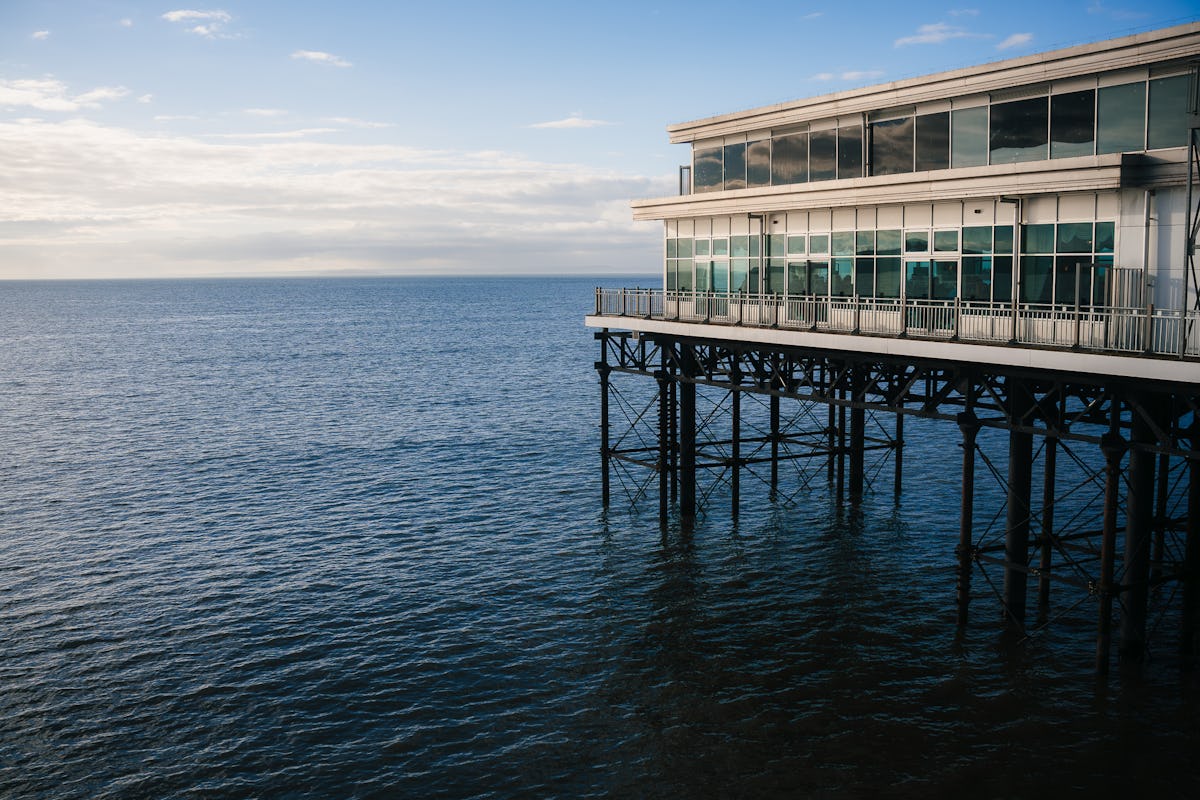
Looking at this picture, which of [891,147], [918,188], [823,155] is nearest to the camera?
[918,188]

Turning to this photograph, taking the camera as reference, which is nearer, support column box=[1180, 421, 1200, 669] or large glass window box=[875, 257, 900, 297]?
support column box=[1180, 421, 1200, 669]

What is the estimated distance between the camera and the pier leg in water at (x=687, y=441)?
117 feet

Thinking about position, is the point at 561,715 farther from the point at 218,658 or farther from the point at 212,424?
the point at 212,424

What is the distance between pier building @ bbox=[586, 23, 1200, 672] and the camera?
2178 centimetres

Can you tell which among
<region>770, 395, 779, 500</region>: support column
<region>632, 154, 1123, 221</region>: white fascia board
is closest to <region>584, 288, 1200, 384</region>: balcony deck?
<region>632, 154, 1123, 221</region>: white fascia board

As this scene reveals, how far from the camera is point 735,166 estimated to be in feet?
110

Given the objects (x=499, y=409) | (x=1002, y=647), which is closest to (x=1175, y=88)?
(x=1002, y=647)

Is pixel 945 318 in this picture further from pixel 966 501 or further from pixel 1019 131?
pixel 1019 131

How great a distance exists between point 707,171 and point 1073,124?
1302 cm

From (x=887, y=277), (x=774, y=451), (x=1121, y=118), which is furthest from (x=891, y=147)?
(x=774, y=451)

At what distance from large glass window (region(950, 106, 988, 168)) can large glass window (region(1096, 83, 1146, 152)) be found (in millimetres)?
2988

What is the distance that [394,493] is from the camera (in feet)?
137

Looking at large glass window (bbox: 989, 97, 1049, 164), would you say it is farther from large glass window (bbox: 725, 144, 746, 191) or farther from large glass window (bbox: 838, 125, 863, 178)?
large glass window (bbox: 725, 144, 746, 191)

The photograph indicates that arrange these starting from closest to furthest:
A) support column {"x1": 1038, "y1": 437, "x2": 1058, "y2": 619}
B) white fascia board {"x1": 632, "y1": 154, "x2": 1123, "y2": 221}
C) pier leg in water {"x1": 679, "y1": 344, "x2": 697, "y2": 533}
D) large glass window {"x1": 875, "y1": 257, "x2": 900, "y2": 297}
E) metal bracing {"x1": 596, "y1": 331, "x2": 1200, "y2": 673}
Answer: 1. metal bracing {"x1": 596, "y1": 331, "x2": 1200, "y2": 673}
2. white fascia board {"x1": 632, "y1": 154, "x2": 1123, "y2": 221}
3. support column {"x1": 1038, "y1": 437, "x2": 1058, "y2": 619}
4. large glass window {"x1": 875, "y1": 257, "x2": 900, "y2": 297}
5. pier leg in water {"x1": 679, "y1": 344, "x2": 697, "y2": 533}
